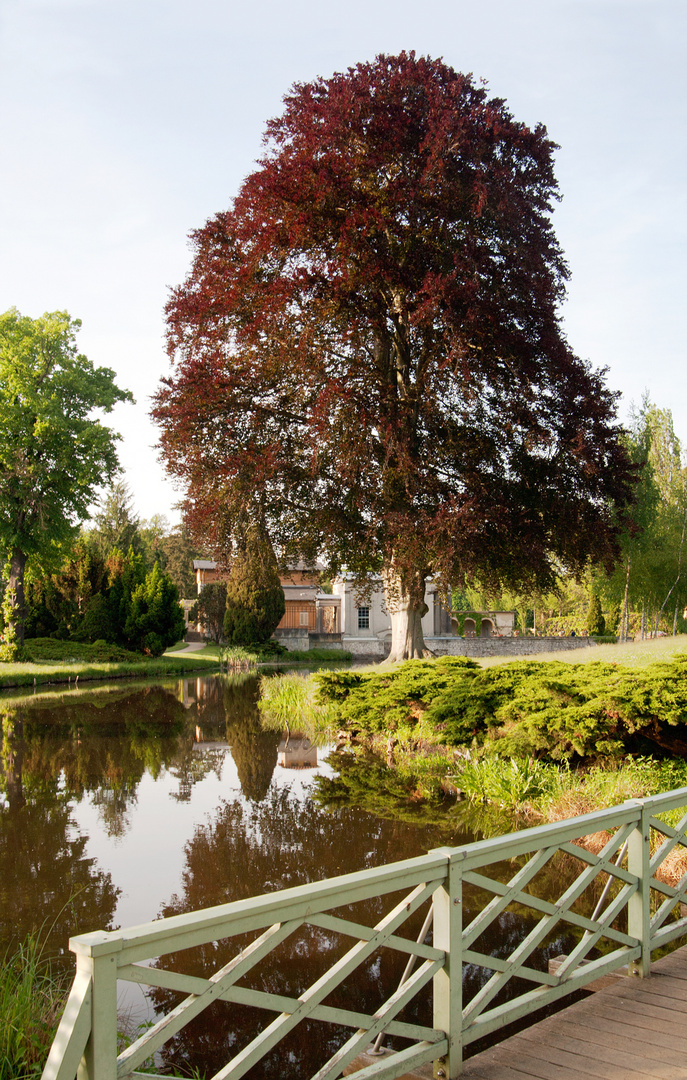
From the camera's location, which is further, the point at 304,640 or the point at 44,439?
the point at 304,640

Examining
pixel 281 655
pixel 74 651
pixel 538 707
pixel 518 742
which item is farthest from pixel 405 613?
pixel 281 655

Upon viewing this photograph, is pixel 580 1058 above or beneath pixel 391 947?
beneath

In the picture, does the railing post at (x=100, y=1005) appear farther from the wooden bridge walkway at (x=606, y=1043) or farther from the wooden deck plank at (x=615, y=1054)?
the wooden deck plank at (x=615, y=1054)

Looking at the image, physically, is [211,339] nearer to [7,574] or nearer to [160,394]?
[160,394]

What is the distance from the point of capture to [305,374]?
15.5 m

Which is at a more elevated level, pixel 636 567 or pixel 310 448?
pixel 310 448

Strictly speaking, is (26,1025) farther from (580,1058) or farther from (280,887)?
(280,887)

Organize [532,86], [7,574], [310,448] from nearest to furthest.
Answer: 1. [532,86]
2. [310,448]
3. [7,574]

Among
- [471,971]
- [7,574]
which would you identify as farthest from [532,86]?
[7,574]

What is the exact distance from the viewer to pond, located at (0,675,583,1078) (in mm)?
4957

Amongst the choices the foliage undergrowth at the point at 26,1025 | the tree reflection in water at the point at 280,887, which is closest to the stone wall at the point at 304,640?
the tree reflection in water at the point at 280,887

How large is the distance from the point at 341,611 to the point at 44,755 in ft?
113

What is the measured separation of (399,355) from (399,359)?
0.15 metres

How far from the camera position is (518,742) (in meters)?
8.60
